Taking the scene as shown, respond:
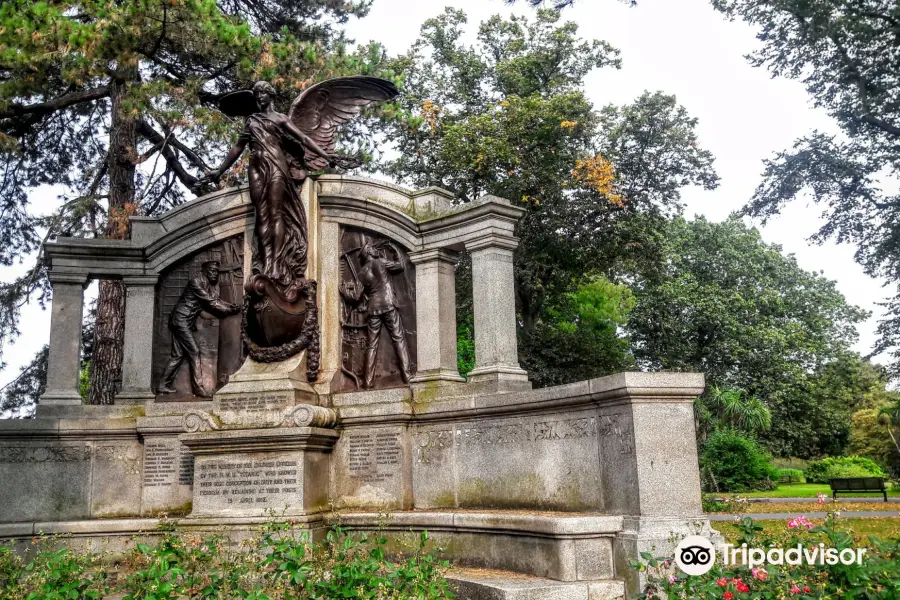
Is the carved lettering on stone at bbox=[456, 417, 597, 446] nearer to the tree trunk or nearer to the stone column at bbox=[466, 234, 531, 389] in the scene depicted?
the stone column at bbox=[466, 234, 531, 389]

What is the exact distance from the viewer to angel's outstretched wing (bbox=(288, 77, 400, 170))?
1088 cm

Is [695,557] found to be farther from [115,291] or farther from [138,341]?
[115,291]

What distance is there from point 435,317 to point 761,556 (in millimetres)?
5631

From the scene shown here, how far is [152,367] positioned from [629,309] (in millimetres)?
30237

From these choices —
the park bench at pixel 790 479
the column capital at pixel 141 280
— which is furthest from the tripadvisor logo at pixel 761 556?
the park bench at pixel 790 479

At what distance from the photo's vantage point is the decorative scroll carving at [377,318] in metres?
10.2

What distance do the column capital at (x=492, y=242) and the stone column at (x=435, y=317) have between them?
50 centimetres

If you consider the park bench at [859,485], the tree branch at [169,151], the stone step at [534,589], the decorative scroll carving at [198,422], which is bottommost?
the stone step at [534,589]

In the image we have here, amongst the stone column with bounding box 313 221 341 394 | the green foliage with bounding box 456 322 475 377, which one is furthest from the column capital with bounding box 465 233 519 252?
the green foliage with bounding box 456 322 475 377

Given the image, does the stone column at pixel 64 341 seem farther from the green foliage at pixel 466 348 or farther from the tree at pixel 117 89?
the green foliage at pixel 466 348

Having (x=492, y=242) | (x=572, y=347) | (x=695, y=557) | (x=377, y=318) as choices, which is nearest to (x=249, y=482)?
(x=377, y=318)

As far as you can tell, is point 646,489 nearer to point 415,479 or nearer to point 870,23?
point 415,479

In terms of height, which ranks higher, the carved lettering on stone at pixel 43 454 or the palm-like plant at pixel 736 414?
the palm-like plant at pixel 736 414

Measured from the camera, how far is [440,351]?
9781mm
